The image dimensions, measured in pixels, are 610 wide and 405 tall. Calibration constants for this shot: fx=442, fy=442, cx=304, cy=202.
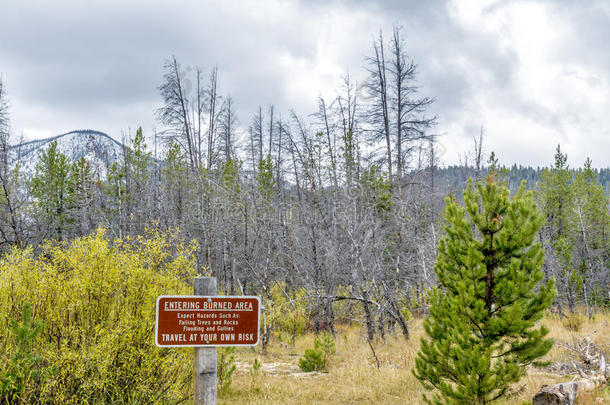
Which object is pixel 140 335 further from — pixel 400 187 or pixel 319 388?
Answer: pixel 400 187

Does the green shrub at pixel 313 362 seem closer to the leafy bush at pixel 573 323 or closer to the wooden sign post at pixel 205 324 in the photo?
the wooden sign post at pixel 205 324

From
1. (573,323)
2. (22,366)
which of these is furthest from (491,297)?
(573,323)

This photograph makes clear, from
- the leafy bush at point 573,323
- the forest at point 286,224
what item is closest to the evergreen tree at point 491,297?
the forest at point 286,224

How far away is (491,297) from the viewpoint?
5078mm

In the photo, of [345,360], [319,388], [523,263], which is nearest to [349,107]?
[345,360]

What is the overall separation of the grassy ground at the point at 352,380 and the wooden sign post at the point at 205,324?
273 centimetres

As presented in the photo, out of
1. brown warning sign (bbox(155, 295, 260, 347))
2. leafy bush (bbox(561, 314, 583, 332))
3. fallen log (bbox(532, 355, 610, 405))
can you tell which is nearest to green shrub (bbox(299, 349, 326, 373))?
fallen log (bbox(532, 355, 610, 405))

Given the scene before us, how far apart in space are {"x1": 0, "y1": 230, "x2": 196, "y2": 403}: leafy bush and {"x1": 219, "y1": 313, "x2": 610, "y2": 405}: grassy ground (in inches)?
76.5

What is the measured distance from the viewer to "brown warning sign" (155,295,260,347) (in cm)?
415

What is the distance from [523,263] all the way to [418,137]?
13560mm

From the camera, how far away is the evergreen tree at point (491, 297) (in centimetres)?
485

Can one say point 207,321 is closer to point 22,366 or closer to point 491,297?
point 22,366

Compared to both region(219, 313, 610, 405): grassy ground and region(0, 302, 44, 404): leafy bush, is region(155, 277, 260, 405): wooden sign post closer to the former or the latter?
region(0, 302, 44, 404): leafy bush

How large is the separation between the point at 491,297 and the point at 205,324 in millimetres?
3212
